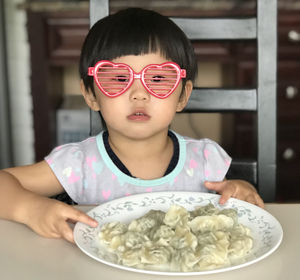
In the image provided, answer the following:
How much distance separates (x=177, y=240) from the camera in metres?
0.72

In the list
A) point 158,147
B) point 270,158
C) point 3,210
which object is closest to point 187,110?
point 158,147

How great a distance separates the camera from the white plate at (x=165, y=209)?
2.35 ft

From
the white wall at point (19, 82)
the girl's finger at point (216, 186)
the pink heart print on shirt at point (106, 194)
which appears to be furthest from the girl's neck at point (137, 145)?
the white wall at point (19, 82)

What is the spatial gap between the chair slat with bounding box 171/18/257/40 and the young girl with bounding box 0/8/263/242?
107 mm

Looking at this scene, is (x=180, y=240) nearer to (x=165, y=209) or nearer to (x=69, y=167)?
(x=165, y=209)

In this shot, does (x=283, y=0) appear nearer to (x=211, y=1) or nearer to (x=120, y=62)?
(x=211, y=1)

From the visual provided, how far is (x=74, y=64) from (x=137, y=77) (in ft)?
6.30

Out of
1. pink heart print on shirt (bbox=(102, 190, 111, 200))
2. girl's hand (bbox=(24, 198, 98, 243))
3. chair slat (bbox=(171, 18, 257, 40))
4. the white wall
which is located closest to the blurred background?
the white wall

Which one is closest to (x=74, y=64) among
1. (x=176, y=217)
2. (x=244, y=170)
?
(x=244, y=170)

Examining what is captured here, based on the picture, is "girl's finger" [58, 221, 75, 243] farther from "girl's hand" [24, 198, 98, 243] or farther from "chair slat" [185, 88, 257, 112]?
"chair slat" [185, 88, 257, 112]

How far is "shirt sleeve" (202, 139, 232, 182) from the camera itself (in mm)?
1264

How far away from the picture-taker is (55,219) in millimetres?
837

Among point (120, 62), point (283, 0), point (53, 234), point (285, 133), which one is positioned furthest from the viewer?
point (285, 133)

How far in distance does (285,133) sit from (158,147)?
1.82 metres
